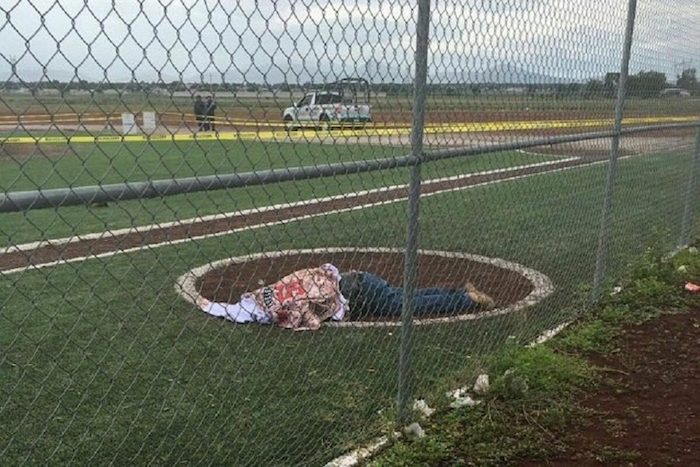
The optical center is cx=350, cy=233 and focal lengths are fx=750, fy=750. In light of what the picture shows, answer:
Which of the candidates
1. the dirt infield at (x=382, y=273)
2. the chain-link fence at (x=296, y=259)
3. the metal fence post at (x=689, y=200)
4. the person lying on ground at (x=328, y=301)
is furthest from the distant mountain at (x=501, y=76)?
the metal fence post at (x=689, y=200)

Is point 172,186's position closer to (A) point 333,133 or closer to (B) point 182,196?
(A) point 333,133

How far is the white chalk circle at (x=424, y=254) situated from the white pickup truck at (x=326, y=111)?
1.52 metres

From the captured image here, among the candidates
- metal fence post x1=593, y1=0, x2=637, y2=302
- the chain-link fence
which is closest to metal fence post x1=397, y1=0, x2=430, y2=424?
the chain-link fence

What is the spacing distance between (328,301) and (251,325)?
599 mm

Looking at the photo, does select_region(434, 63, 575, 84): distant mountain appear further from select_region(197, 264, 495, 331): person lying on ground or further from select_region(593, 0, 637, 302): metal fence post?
select_region(197, 264, 495, 331): person lying on ground

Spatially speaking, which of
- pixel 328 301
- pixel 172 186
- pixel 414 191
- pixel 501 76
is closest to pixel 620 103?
pixel 501 76

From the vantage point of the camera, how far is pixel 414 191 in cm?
380

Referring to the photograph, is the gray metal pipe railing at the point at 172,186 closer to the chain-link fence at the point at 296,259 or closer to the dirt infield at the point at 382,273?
the chain-link fence at the point at 296,259

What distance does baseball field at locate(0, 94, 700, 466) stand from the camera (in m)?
3.83

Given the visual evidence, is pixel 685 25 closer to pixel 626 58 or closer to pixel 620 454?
pixel 626 58

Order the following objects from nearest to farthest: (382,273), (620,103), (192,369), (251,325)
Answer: (192,369) < (251,325) < (620,103) < (382,273)

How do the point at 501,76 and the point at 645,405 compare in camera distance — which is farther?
the point at 501,76

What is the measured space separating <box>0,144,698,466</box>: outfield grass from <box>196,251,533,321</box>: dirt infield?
0.36 m

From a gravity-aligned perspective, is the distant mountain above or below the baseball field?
above
